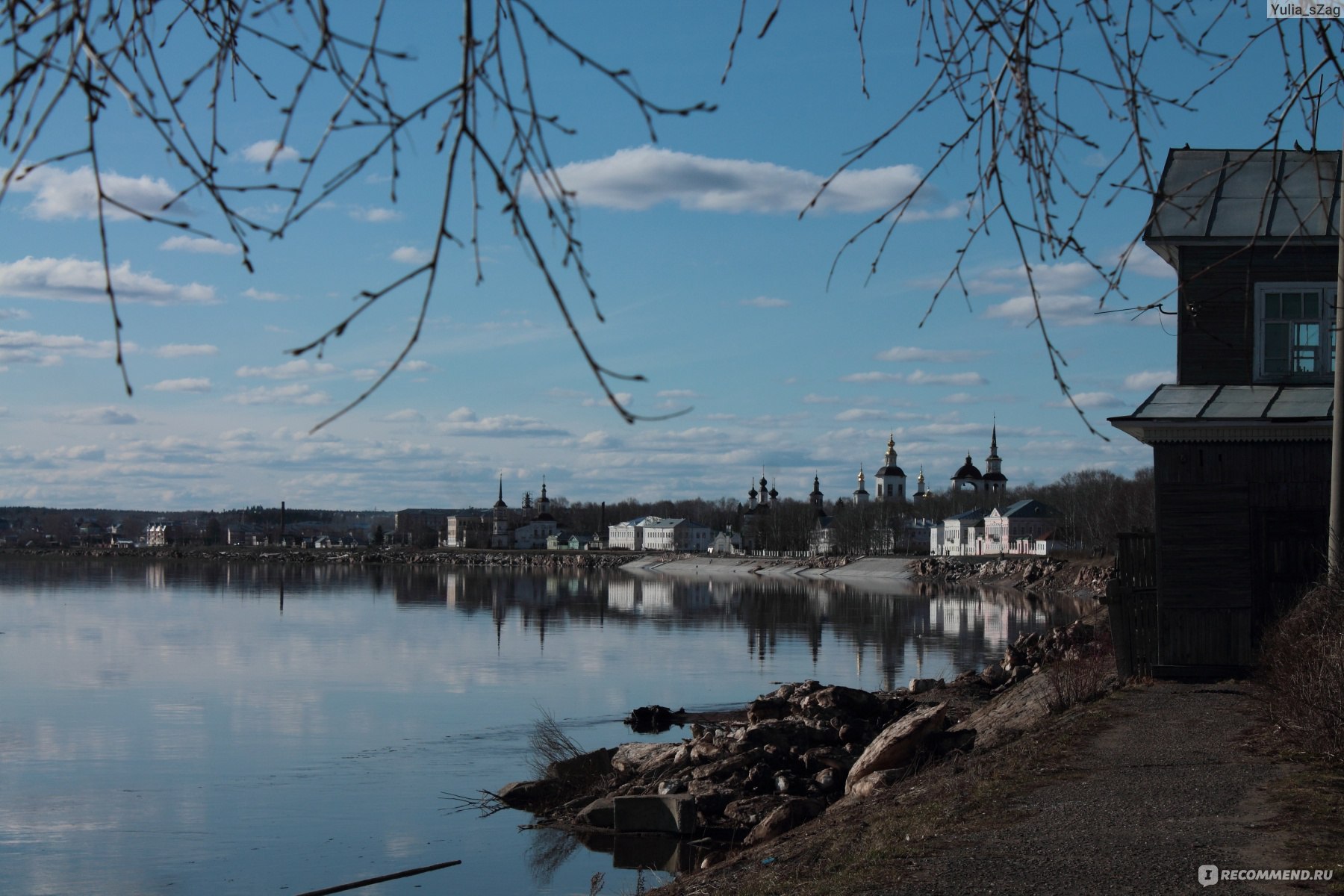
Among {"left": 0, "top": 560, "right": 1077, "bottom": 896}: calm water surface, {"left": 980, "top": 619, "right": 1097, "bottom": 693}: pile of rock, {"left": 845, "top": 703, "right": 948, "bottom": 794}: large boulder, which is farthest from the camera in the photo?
{"left": 980, "top": 619, "right": 1097, "bottom": 693}: pile of rock

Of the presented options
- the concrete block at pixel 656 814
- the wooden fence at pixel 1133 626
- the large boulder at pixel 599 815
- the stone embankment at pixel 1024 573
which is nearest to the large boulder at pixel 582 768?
the large boulder at pixel 599 815

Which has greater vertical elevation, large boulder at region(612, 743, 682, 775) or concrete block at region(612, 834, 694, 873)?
large boulder at region(612, 743, 682, 775)

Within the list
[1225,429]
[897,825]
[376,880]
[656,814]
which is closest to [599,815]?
[656,814]

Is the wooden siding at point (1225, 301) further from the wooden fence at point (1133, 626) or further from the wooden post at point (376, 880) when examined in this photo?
the wooden post at point (376, 880)

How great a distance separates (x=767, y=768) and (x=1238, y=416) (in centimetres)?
732

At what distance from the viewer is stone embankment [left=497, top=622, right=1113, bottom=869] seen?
1486cm

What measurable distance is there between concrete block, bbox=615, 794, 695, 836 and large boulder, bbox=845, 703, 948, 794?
1.86 m

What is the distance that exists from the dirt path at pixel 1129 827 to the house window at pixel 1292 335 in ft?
21.9

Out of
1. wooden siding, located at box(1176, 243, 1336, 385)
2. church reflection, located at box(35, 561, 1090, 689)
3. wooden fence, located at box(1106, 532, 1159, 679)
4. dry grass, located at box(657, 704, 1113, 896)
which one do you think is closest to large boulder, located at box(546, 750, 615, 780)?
dry grass, located at box(657, 704, 1113, 896)

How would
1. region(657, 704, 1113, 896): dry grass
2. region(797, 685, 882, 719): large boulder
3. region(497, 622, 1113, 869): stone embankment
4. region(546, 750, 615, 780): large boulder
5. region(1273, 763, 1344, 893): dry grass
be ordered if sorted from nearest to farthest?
region(1273, 763, 1344, 893): dry grass → region(657, 704, 1113, 896): dry grass → region(497, 622, 1113, 869): stone embankment → region(546, 750, 615, 780): large boulder → region(797, 685, 882, 719): large boulder

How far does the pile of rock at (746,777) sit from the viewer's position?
1495 cm

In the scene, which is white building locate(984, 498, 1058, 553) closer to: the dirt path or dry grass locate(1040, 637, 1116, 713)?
dry grass locate(1040, 637, 1116, 713)

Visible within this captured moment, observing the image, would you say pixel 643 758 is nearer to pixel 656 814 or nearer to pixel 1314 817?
pixel 656 814

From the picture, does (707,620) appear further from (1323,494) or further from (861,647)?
(1323,494)
